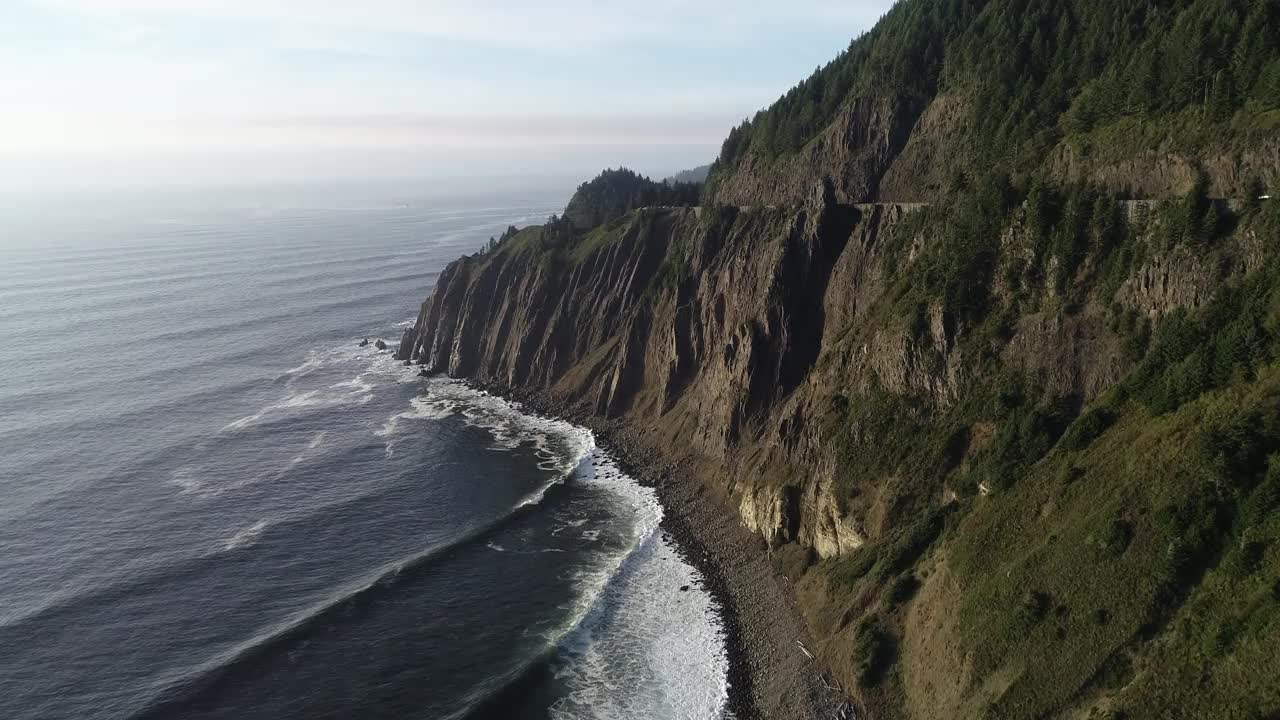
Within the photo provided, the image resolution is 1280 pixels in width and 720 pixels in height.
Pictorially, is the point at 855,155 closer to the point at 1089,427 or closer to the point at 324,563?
the point at 1089,427

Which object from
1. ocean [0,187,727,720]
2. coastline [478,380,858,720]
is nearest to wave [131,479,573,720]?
ocean [0,187,727,720]

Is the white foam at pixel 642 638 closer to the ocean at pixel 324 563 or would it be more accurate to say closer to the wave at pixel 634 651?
the wave at pixel 634 651

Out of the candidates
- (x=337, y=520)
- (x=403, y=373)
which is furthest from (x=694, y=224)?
(x=337, y=520)

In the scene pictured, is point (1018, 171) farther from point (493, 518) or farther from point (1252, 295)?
point (493, 518)

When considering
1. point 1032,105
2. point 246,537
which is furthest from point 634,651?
point 1032,105

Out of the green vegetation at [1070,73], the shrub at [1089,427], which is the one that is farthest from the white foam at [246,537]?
the green vegetation at [1070,73]

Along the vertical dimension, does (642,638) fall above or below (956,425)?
below

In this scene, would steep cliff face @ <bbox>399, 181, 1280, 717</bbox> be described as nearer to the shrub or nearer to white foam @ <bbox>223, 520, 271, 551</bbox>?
the shrub
